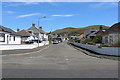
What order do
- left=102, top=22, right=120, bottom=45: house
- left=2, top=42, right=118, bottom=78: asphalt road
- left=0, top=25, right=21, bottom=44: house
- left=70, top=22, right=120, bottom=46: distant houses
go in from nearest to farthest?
left=2, top=42, right=118, bottom=78: asphalt road → left=70, top=22, right=120, bottom=46: distant houses → left=102, top=22, right=120, bottom=45: house → left=0, top=25, right=21, bottom=44: house

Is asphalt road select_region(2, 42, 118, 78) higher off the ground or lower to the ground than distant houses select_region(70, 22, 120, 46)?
lower

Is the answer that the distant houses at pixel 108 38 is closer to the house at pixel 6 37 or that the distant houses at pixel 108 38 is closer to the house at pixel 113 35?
the house at pixel 113 35

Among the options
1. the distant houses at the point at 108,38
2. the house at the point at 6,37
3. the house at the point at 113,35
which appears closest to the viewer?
the distant houses at the point at 108,38

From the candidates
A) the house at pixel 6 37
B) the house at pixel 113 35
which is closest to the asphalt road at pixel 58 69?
the house at pixel 113 35

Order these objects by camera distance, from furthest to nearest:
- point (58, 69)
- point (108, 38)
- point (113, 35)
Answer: point (108, 38) → point (113, 35) → point (58, 69)

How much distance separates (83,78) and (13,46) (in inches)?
943

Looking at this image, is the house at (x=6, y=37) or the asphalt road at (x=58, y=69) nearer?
the asphalt road at (x=58, y=69)

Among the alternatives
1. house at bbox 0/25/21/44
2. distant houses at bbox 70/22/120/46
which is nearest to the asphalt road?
distant houses at bbox 70/22/120/46

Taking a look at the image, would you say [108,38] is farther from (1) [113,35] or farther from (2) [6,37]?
(2) [6,37]

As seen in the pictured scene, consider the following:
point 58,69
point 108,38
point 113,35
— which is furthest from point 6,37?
point 58,69

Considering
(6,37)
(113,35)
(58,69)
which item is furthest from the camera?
(6,37)

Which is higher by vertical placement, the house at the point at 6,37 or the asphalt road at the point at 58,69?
the house at the point at 6,37

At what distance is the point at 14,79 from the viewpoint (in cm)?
786

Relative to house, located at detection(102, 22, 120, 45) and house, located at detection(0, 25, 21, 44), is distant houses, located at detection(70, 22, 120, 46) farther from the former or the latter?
house, located at detection(0, 25, 21, 44)
